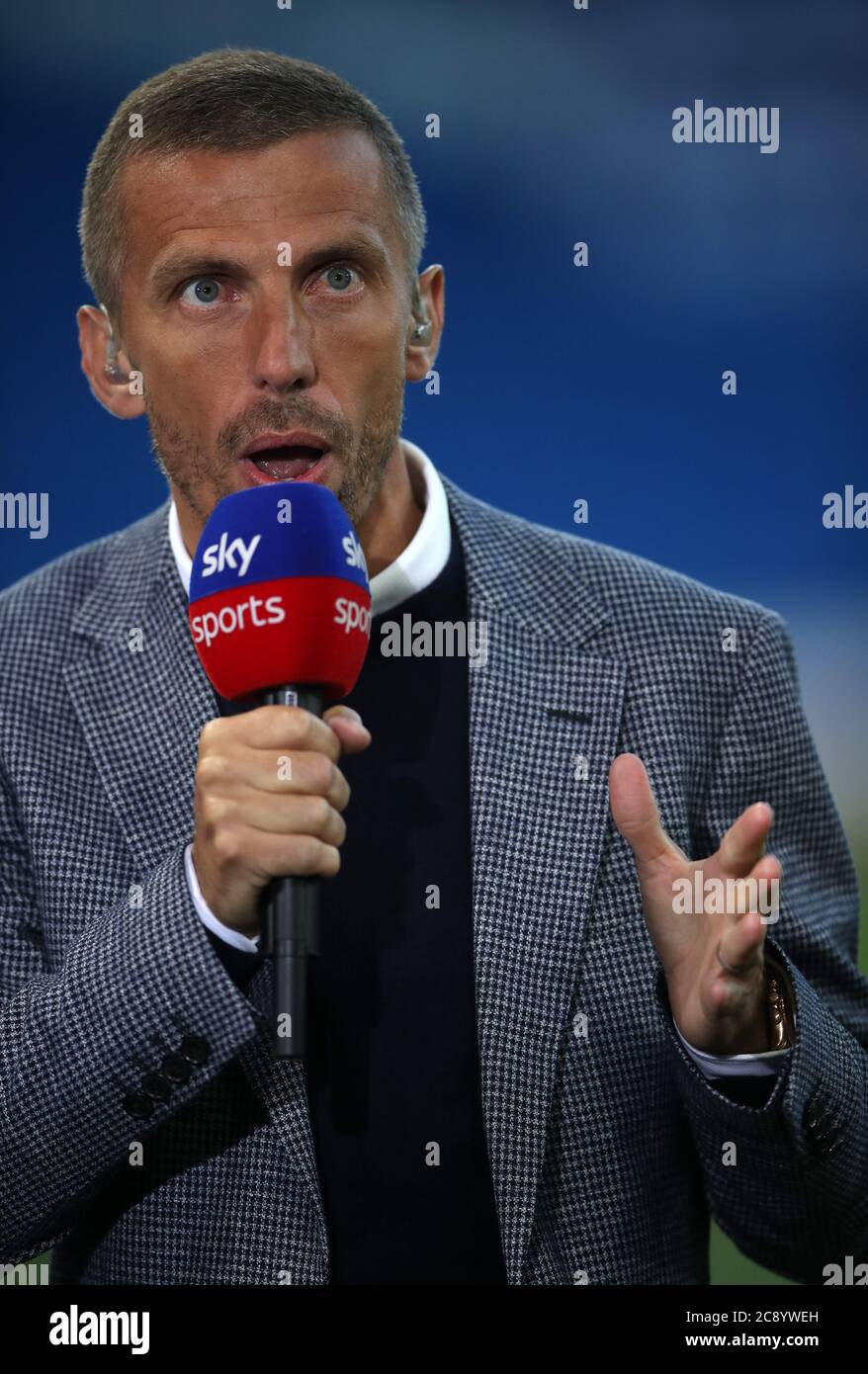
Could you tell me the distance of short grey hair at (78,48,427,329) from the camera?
2.17 m

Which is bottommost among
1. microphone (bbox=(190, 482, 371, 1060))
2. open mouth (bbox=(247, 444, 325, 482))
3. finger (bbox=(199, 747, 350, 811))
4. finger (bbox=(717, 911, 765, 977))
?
finger (bbox=(717, 911, 765, 977))

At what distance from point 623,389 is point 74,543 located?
1033mm

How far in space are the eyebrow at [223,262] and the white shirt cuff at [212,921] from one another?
835mm

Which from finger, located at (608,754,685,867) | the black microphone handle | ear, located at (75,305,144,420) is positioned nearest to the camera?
the black microphone handle

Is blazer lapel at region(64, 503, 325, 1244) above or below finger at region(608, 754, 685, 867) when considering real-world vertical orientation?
above

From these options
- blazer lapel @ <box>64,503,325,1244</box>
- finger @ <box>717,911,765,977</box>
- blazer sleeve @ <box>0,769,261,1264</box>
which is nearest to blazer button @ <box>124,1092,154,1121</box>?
blazer sleeve @ <box>0,769,261,1264</box>

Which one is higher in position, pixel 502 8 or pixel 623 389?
pixel 502 8

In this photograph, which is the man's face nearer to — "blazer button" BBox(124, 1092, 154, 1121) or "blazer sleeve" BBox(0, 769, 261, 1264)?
"blazer sleeve" BBox(0, 769, 261, 1264)

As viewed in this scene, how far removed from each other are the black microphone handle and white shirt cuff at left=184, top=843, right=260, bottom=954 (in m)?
0.22

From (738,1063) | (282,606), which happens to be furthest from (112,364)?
(738,1063)

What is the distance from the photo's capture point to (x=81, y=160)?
259 centimetres

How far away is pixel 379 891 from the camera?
7.18 ft
